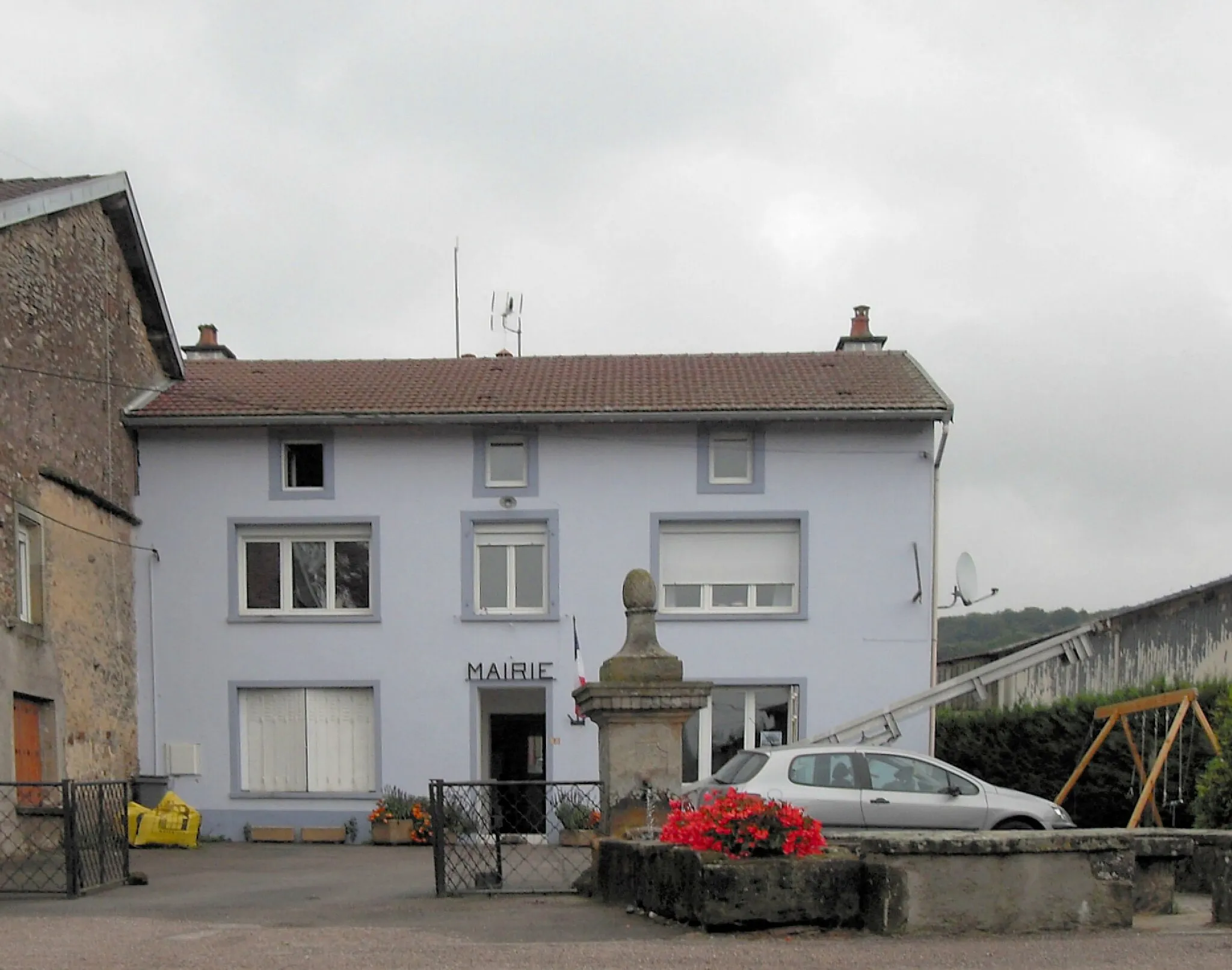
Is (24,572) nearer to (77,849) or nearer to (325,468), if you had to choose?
(325,468)

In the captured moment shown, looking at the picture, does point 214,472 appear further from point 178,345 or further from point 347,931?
point 347,931

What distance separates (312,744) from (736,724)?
617 cm

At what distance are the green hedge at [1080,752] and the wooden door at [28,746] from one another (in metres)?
12.6

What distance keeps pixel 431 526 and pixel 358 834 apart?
453 cm

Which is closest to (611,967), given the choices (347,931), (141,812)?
(347,931)

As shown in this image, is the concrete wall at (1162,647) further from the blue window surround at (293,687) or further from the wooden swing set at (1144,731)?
the blue window surround at (293,687)

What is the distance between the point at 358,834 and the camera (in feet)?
75.0

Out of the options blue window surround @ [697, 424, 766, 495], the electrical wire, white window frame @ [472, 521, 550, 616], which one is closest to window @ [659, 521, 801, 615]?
blue window surround @ [697, 424, 766, 495]

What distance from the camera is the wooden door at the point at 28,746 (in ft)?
60.6

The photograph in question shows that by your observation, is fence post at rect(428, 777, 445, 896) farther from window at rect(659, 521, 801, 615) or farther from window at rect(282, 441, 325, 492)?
window at rect(282, 441, 325, 492)

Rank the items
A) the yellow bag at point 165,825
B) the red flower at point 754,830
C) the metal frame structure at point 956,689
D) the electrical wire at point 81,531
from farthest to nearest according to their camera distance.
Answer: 1. the yellow bag at point 165,825
2. the metal frame structure at point 956,689
3. the electrical wire at point 81,531
4. the red flower at point 754,830

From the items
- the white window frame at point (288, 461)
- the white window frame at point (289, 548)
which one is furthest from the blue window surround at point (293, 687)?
the white window frame at point (288, 461)

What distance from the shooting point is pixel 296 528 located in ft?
77.2

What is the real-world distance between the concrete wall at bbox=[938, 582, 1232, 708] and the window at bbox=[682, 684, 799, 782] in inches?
172
